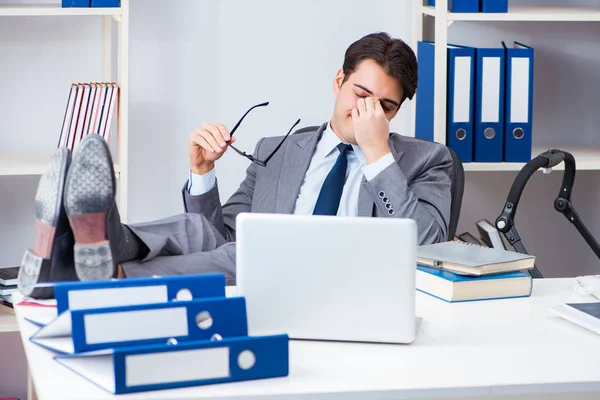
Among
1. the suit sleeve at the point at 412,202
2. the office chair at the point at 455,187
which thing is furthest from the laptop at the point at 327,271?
the office chair at the point at 455,187

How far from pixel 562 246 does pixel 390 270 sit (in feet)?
7.08

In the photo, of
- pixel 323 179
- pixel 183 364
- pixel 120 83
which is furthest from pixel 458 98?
pixel 183 364

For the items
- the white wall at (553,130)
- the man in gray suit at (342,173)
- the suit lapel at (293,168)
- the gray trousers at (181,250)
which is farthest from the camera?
the white wall at (553,130)

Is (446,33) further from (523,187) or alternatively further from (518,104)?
(523,187)

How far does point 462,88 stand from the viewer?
8.71 ft

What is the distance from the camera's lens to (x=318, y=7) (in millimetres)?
2943

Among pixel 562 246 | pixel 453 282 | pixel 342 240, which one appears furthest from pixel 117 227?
pixel 562 246

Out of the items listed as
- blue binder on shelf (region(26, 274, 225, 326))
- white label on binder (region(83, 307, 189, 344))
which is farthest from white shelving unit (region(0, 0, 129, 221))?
white label on binder (region(83, 307, 189, 344))

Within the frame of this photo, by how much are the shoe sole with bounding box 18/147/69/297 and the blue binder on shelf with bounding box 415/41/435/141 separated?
62.4 inches

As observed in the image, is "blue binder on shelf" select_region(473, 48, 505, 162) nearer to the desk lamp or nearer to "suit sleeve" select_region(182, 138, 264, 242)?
the desk lamp

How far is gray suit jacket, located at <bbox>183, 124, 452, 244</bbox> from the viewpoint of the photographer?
208 centimetres

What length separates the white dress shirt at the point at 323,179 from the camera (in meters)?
2.23

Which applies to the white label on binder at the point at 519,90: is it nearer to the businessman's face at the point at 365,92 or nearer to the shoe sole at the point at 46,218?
the businessman's face at the point at 365,92

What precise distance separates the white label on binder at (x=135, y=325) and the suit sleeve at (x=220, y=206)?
3.62 ft
